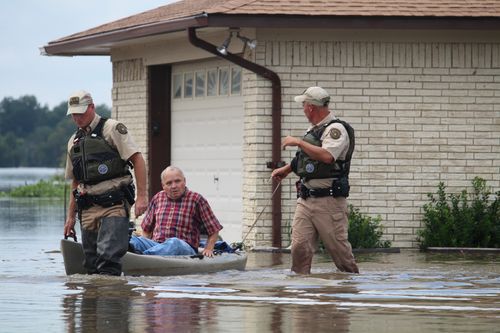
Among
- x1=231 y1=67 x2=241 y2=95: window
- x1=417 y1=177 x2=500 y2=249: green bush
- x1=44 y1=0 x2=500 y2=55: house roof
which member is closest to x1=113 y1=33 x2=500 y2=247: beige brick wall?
x1=417 y1=177 x2=500 y2=249: green bush

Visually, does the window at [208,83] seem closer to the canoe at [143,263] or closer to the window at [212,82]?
the window at [212,82]

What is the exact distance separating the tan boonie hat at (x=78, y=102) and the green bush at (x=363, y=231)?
20.9ft

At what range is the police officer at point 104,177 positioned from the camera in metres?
14.4

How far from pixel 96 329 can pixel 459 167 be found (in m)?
10.8

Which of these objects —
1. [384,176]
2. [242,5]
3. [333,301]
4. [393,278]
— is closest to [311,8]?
[242,5]

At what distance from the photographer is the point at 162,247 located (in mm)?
15445

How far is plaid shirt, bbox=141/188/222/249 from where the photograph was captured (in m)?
15.7

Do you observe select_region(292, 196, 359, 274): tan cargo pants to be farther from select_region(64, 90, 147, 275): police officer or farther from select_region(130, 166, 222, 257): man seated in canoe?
select_region(64, 90, 147, 275): police officer

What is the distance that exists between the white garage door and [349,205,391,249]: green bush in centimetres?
205

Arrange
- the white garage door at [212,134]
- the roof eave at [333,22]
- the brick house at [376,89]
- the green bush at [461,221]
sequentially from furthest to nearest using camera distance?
the white garage door at [212,134] < the green bush at [461,221] < the brick house at [376,89] < the roof eave at [333,22]

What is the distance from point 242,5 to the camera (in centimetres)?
1988

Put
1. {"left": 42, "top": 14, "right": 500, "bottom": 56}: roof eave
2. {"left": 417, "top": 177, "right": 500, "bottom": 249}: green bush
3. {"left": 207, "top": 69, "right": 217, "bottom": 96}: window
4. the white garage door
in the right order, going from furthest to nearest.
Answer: {"left": 207, "top": 69, "right": 217, "bottom": 96}: window
the white garage door
{"left": 417, "top": 177, "right": 500, "bottom": 249}: green bush
{"left": 42, "top": 14, "right": 500, "bottom": 56}: roof eave

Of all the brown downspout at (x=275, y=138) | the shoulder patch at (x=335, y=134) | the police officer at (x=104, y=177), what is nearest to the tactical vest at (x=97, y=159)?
the police officer at (x=104, y=177)

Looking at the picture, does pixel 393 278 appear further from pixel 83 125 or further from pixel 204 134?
pixel 204 134
